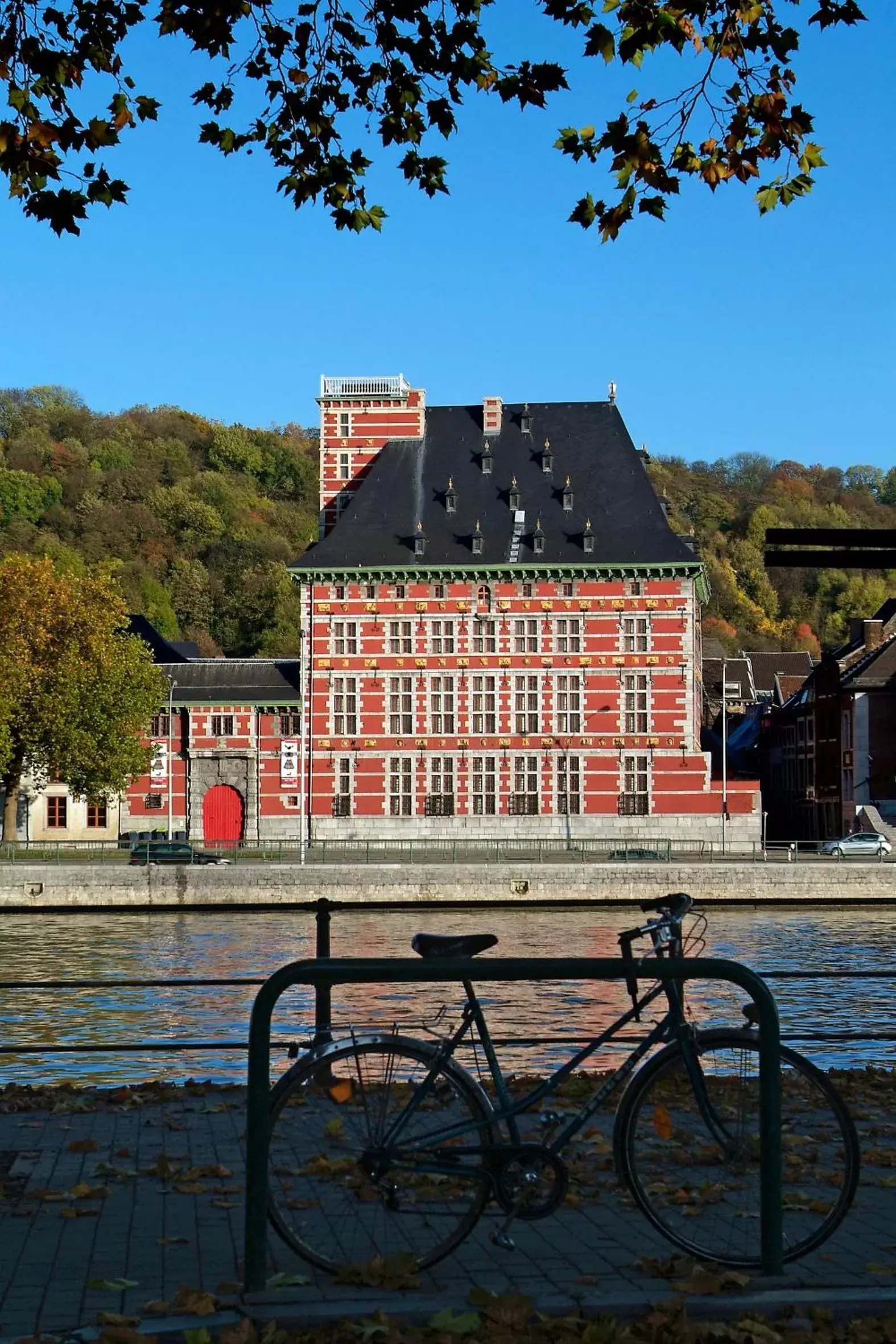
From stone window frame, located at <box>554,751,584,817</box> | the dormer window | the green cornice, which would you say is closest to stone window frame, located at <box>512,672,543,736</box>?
stone window frame, located at <box>554,751,584,817</box>

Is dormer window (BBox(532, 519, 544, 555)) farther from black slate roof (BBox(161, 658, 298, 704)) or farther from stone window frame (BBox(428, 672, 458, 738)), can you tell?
black slate roof (BBox(161, 658, 298, 704))

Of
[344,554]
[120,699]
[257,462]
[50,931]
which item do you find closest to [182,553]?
[257,462]

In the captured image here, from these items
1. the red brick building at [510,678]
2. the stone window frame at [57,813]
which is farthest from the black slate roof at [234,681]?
the stone window frame at [57,813]

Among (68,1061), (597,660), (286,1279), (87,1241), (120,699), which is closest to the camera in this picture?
(286,1279)

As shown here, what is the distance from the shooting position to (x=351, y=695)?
210 ft

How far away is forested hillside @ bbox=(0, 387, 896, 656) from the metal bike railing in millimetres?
90193

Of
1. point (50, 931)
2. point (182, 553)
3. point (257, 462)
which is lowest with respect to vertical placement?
point (50, 931)

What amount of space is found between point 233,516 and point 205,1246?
10923 centimetres

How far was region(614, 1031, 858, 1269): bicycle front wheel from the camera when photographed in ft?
19.5

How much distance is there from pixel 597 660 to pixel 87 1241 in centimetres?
5702

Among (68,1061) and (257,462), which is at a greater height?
(257,462)

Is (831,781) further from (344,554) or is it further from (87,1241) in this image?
(87,1241)

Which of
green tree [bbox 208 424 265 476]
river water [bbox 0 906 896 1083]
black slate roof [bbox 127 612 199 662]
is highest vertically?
green tree [bbox 208 424 265 476]

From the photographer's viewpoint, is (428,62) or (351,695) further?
(351,695)
